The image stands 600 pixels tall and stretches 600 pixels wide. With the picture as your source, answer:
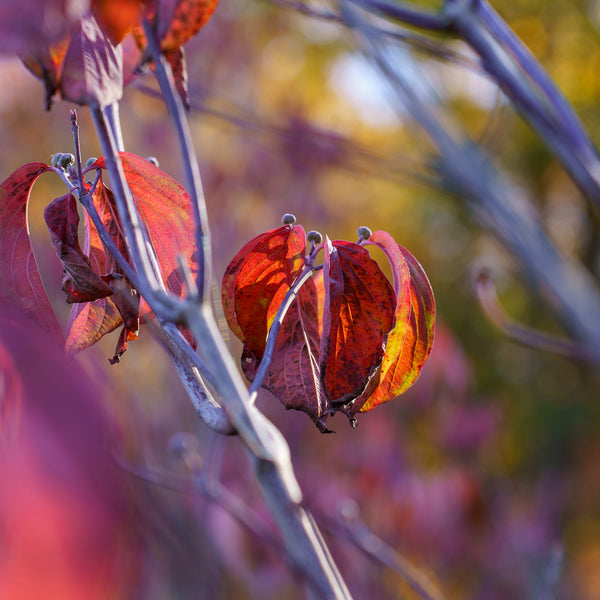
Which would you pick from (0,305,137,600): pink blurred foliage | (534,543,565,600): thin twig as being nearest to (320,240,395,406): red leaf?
(0,305,137,600): pink blurred foliage

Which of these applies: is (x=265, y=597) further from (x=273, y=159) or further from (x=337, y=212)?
(x=337, y=212)

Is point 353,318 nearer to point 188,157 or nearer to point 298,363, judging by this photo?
point 298,363

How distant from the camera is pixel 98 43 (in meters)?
0.42

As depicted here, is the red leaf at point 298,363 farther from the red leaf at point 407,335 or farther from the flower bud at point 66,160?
the flower bud at point 66,160

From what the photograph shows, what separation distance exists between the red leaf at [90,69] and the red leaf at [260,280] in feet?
0.62

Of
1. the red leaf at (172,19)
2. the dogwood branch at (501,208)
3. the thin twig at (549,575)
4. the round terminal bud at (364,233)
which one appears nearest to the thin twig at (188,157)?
the red leaf at (172,19)

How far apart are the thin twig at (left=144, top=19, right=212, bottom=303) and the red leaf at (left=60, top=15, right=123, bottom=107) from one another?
0.04 metres

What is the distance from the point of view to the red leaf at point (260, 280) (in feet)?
1.81

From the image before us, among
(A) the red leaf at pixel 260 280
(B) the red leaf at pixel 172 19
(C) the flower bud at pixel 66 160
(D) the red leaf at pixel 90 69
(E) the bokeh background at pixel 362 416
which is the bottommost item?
(E) the bokeh background at pixel 362 416

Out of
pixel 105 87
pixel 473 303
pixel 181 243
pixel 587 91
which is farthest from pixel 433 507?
pixel 587 91

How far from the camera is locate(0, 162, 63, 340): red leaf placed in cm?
53

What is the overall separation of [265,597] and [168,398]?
1359 millimetres

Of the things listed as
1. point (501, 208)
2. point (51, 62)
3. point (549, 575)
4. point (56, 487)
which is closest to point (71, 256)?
point (51, 62)

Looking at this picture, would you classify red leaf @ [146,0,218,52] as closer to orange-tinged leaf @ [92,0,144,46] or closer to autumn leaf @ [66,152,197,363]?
orange-tinged leaf @ [92,0,144,46]
